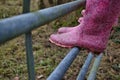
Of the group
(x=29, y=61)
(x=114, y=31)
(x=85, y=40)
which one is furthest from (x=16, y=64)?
(x=29, y=61)

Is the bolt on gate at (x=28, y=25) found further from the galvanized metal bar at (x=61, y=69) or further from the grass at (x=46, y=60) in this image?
the grass at (x=46, y=60)

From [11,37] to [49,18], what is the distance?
10.2 inches

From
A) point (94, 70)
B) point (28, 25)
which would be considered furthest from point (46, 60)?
point (28, 25)

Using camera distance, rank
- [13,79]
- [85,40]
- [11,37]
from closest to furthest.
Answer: [11,37]
[85,40]
[13,79]


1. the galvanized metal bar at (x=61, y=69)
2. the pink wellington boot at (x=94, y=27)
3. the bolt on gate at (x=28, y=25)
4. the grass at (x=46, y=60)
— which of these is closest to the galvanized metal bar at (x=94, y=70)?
the pink wellington boot at (x=94, y=27)

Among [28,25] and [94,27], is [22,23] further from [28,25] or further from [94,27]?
[94,27]

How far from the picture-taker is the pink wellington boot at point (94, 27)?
1.16m

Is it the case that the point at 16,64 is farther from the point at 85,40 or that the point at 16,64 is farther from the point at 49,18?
the point at 49,18

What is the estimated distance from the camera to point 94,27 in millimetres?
1215

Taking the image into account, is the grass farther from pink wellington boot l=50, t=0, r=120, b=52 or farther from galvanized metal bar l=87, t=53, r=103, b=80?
pink wellington boot l=50, t=0, r=120, b=52

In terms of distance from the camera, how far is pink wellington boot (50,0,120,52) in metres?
1.16

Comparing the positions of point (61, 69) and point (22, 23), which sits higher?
point (22, 23)

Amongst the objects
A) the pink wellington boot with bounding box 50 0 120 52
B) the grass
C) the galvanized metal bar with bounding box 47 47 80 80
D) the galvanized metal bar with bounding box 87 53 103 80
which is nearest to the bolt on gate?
the galvanized metal bar with bounding box 47 47 80 80

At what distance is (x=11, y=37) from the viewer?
460mm
